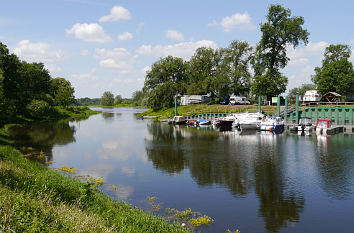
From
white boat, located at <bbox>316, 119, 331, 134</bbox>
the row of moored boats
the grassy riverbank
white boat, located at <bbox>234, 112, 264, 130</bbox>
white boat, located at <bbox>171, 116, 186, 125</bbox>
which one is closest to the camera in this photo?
white boat, located at <bbox>316, 119, 331, 134</bbox>

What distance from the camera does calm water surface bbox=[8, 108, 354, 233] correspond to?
56.3ft

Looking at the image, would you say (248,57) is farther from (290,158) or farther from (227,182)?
(227,182)

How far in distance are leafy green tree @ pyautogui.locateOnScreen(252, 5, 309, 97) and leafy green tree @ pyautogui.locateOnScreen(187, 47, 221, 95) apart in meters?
24.3

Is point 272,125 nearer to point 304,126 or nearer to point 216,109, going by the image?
point 304,126

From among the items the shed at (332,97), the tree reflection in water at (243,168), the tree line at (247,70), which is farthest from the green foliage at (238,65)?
the tree reflection in water at (243,168)

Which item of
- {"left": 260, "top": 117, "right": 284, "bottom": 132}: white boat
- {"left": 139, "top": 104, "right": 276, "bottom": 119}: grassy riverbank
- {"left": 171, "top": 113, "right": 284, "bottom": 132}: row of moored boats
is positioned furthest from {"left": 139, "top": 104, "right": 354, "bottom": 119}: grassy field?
{"left": 260, "top": 117, "right": 284, "bottom": 132}: white boat

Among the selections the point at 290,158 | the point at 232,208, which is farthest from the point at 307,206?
the point at 290,158

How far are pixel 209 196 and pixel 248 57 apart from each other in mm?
89029

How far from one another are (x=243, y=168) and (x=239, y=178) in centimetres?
375

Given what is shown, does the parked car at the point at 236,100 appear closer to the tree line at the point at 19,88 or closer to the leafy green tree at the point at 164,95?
the leafy green tree at the point at 164,95

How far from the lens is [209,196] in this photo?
68.3ft

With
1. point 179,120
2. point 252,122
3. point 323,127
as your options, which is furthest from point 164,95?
point 323,127

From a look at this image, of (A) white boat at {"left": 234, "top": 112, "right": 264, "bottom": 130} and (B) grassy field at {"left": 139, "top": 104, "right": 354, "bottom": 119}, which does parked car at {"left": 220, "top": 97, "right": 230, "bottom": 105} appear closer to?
(B) grassy field at {"left": 139, "top": 104, "right": 354, "bottom": 119}

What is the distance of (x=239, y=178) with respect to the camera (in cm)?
2508
